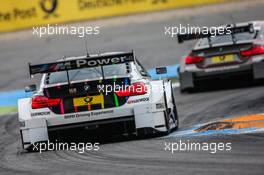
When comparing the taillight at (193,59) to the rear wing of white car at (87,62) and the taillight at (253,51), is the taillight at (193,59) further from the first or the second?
the rear wing of white car at (87,62)

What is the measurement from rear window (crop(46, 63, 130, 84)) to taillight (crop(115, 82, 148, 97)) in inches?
15.7

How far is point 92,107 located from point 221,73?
22.2ft

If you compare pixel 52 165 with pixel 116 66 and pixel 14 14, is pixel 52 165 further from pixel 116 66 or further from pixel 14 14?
pixel 14 14

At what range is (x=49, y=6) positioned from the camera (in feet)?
109

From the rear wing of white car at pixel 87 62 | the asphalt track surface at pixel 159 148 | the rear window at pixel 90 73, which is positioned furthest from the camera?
the rear window at pixel 90 73

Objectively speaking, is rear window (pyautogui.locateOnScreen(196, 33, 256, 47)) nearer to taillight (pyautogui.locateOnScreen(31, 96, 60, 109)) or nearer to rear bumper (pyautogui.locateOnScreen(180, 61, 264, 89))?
rear bumper (pyautogui.locateOnScreen(180, 61, 264, 89))

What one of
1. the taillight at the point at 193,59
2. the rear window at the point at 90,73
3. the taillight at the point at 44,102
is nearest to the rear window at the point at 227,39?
the taillight at the point at 193,59

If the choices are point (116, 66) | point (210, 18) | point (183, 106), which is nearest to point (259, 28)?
point (183, 106)

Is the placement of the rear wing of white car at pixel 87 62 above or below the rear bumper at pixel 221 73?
above

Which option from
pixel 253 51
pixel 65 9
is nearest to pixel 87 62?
pixel 253 51

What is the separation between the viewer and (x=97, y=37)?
105 ft

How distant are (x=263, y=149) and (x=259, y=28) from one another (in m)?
9.12

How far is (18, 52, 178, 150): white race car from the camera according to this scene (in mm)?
11523

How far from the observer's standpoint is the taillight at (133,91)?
37.9 feet
